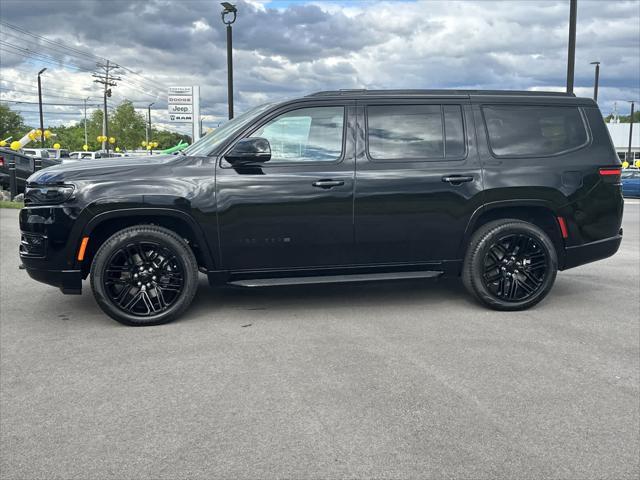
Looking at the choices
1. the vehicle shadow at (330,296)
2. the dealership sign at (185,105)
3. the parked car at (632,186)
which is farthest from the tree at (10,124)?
the vehicle shadow at (330,296)

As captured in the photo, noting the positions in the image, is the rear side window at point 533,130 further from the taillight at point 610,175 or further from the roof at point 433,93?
the taillight at point 610,175

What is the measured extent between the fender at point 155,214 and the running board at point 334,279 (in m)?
0.34

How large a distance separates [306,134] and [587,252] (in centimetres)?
290

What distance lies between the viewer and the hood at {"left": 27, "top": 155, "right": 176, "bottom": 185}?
4.99 meters

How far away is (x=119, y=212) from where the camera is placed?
16.5 ft

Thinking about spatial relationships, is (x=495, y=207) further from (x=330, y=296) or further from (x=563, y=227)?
(x=330, y=296)

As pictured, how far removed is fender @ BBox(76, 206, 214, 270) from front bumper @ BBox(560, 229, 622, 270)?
131 inches

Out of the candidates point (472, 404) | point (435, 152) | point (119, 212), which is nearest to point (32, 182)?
point (119, 212)

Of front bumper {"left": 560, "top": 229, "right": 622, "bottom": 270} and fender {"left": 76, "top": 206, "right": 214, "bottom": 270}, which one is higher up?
fender {"left": 76, "top": 206, "right": 214, "bottom": 270}

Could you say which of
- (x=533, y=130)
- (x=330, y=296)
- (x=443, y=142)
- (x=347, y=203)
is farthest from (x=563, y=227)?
(x=330, y=296)

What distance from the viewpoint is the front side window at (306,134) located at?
534 cm

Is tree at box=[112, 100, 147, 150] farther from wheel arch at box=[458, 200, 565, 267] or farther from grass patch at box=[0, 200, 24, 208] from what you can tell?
wheel arch at box=[458, 200, 565, 267]

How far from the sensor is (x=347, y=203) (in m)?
5.32

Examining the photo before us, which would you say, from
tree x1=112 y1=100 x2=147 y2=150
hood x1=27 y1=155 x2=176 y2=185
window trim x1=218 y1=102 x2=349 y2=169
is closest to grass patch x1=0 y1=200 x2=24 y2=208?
hood x1=27 y1=155 x2=176 y2=185
